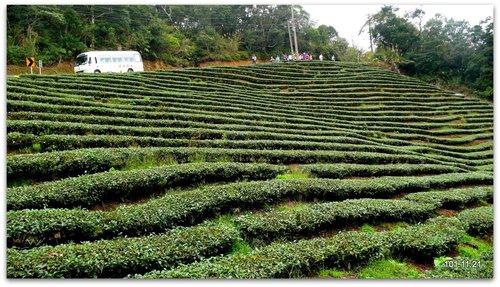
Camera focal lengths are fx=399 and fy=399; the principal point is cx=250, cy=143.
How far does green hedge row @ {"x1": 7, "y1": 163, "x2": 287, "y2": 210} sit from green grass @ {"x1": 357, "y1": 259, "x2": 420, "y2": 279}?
347cm

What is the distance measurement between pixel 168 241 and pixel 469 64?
64.1ft

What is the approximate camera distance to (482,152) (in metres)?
16.9

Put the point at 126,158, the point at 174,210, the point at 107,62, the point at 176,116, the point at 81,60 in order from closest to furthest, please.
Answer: the point at 174,210 → the point at 126,158 → the point at 176,116 → the point at 81,60 → the point at 107,62

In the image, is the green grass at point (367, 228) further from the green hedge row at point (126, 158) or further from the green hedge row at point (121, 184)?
the green hedge row at point (126, 158)

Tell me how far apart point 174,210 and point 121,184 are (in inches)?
46.2

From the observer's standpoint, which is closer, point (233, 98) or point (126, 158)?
point (126, 158)

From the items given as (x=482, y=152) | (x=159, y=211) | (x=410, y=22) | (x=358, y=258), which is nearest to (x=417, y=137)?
(x=482, y=152)

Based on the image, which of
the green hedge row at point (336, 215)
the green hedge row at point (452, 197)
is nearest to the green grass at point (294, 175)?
the green hedge row at point (336, 215)

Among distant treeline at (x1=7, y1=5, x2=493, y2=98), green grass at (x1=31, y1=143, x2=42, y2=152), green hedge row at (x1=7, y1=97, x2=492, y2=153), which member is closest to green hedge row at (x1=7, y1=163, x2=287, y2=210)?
green grass at (x1=31, y1=143, x2=42, y2=152)

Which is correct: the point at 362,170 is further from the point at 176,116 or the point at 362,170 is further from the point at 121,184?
the point at 121,184

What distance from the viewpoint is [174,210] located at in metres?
6.06

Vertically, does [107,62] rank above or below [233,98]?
above

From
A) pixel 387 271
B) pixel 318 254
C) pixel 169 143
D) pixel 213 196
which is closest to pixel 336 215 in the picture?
pixel 387 271

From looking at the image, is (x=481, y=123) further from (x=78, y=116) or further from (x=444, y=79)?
(x=78, y=116)
